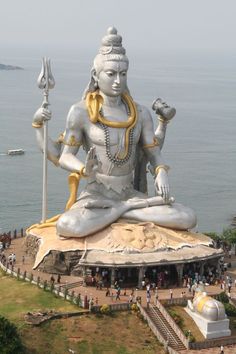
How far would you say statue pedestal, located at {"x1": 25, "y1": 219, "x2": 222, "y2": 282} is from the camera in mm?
23531

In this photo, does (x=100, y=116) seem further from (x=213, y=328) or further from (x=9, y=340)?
(x=9, y=340)

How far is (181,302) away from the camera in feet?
73.2

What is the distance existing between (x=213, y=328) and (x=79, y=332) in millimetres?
3672

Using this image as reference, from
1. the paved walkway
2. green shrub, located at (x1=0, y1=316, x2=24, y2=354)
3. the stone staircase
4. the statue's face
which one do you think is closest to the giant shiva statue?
the statue's face

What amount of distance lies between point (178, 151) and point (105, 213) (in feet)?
113

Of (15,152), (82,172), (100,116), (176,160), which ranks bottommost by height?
(176,160)

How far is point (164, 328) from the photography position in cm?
2084

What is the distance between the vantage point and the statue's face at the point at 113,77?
25.6m

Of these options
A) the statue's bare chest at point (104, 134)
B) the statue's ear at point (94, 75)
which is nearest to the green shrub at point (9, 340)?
the statue's bare chest at point (104, 134)

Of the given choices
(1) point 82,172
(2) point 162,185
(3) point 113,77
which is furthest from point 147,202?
(3) point 113,77

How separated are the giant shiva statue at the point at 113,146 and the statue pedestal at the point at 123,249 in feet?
1.49

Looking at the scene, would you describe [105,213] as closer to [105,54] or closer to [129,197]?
[129,197]

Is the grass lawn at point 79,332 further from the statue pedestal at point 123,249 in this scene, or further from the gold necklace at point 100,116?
the gold necklace at point 100,116

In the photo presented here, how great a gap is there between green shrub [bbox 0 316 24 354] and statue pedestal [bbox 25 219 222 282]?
204 inches
